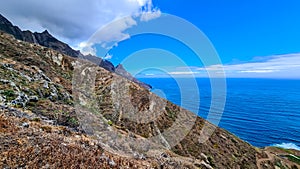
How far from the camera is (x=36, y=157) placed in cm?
959

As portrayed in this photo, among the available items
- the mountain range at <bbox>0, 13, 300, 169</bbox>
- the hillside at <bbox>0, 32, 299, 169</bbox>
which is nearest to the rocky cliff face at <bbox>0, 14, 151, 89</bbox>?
the hillside at <bbox>0, 32, 299, 169</bbox>

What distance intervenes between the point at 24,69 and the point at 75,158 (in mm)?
25027

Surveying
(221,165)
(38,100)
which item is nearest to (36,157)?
(38,100)

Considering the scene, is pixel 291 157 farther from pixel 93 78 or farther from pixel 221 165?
pixel 93 78

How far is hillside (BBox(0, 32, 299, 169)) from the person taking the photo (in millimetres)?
10773

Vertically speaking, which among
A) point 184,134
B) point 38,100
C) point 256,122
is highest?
point 256,122

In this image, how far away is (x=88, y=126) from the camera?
62.3ft

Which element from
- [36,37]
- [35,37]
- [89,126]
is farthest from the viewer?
[36,37]

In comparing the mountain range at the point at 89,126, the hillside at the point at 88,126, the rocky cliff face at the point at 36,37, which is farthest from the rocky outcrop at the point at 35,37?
the hillside at the point at 88,126

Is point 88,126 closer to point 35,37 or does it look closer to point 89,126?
point 89,126

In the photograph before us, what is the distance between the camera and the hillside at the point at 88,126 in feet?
35.3

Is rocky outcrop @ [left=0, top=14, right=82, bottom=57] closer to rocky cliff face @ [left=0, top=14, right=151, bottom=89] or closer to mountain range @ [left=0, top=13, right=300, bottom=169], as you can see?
rocky cliff face @ [left=0, top=14, right=151, bottom=89]

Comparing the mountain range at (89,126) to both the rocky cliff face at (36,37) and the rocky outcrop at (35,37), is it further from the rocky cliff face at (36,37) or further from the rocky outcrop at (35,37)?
the rocky outcrop at (35,37)

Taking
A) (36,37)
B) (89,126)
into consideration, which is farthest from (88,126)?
(36,37)
